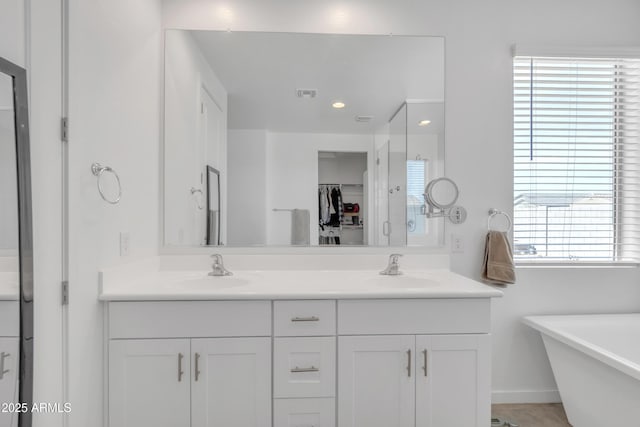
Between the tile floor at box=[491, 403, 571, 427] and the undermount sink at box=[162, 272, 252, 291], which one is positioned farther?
the tile floor at box=[491, 403, 571, 427]

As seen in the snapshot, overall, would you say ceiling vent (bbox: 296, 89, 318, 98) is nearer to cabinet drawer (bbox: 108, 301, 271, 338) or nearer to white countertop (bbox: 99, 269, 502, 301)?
white countertop (bbox: 99, 269, 502, 301)

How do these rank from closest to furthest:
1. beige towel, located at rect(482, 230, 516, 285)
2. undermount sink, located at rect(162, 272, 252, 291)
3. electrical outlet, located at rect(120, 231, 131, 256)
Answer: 1. electrical outlet, located at rect(120, 231, 131, 256)
2. undermount sink, located at rect(162, 272, 252, 291)
3. beige towel, located at rect(482, 230, 516, 285)

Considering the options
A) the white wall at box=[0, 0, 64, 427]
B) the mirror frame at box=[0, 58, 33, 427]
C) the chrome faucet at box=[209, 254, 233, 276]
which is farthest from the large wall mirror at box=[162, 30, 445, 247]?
the mirror frame at box=[0, 58, 33, 427]

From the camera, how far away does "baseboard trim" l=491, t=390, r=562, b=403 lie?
2.26 meters

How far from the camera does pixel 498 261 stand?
84.0 inches

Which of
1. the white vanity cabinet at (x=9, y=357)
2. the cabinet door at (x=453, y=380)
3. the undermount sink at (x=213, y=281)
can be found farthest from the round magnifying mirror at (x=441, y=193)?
the white vanity cabinet at (x=9, y=357)

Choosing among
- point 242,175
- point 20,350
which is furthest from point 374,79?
point 20,350

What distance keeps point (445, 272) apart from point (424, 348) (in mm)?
651

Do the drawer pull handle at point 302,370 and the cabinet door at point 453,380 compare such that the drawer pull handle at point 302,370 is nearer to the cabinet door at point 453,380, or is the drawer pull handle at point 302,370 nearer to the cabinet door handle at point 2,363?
the cabinet door at point 453,380

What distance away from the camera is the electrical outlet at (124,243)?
1.70 meters

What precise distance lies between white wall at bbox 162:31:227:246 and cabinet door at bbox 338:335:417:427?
3.69 ft

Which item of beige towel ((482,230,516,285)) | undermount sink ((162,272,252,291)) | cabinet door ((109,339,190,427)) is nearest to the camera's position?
Result: cabinet door ((109,339,190,427))

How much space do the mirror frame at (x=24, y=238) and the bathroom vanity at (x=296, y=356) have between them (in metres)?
0.39

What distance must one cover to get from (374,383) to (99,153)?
156 centimetres
